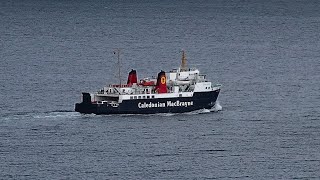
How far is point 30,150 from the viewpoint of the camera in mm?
155125

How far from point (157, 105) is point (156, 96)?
34.2 inches

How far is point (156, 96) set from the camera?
574 ft

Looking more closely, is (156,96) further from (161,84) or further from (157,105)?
(161,84)

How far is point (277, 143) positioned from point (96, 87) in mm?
39743

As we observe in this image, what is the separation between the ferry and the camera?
173m

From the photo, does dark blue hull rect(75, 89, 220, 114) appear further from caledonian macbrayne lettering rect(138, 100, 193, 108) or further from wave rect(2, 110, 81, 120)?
wave rect(2, 110, 81, 120)

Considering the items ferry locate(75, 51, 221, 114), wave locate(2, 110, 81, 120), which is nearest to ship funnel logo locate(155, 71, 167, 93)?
ferry locate(75, 51, 221, 114)

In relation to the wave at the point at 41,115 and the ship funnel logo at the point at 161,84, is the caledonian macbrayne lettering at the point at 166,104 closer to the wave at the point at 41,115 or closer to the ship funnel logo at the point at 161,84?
the ship funnel logo at the point at 161,84

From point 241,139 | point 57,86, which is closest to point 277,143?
point 241,139

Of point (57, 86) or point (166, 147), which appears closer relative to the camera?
point (166, 147)

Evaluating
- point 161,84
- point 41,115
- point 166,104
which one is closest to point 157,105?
point 166,104

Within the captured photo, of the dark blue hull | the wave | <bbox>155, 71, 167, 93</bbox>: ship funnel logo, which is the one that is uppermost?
<bbox>155, 71, 167, 93</bbox>: ship funnel logo

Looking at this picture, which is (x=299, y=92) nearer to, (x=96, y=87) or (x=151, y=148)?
(x=96, y=87)

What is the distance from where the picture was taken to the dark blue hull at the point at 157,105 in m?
173
